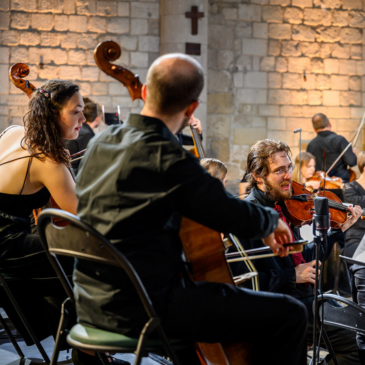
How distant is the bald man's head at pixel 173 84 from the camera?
151 centimetres

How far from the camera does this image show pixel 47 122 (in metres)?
2.40

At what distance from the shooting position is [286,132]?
8.30 meters

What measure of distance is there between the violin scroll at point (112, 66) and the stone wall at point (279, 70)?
5.79 metres

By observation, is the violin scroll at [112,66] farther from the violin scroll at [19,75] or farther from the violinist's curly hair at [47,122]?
the violin scroll at [19,75]

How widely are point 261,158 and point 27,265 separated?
137 cm

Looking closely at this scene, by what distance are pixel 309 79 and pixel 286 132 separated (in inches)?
37.8

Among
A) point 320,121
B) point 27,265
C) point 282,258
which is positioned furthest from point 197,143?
point 320,121

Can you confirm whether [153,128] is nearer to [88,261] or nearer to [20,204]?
[88,261]

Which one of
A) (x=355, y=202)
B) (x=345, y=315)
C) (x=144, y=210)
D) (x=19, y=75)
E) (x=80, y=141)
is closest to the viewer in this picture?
(x=144, y=210)

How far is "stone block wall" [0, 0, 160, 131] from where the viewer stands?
285 inches

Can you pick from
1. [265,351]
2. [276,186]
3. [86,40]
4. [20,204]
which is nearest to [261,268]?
[276,186]

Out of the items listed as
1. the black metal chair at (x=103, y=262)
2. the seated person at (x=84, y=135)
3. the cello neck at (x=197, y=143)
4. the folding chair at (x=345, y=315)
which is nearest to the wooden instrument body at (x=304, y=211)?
the folding chair at (x=345, y=315)

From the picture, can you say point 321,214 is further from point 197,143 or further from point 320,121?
point 320,121

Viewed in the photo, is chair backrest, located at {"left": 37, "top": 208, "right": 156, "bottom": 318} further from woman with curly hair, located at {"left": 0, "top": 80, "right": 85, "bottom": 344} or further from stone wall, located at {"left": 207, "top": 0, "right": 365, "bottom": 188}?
stone wall, located at {"left": 207, "top": 0, "right": 365, "bottom": 188}
